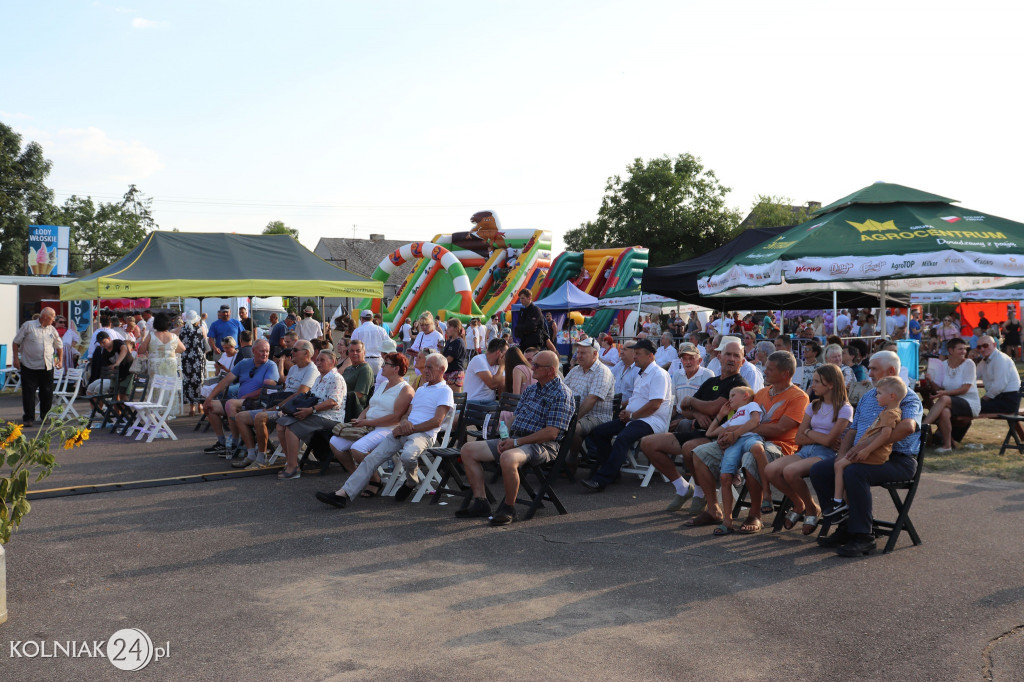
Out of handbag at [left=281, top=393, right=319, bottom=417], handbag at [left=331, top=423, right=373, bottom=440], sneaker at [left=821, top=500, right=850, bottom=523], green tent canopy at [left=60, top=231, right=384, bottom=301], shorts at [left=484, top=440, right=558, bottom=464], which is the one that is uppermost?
green tent canopy at [left=60, top=231, right=384, bottom=301]

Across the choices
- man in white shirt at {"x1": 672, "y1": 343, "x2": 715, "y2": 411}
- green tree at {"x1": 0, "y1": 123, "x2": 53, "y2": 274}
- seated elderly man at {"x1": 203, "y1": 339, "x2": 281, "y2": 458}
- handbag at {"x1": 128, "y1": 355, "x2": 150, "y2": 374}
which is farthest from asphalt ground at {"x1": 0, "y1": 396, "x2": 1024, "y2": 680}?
green tree at {"x1": 0, "y1": 123, "x2": 53, "y2": 274}

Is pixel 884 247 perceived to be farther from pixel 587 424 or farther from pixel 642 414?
pixel 587 424

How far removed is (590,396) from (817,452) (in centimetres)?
254

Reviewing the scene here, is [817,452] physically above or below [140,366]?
above

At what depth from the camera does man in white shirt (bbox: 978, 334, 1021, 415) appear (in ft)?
32.5

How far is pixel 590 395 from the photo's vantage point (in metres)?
8.31

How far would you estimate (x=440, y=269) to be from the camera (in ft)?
114

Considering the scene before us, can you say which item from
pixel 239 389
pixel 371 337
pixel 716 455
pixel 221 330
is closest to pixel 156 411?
pixel 239 389

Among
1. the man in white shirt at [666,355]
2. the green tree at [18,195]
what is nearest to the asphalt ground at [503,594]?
the man in white shirt at [666,355]

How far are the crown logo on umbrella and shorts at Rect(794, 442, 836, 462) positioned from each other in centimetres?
515

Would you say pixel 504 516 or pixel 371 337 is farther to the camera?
pixel 371 337

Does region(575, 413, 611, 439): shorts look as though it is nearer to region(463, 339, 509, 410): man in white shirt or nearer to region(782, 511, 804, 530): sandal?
region(463, 339, 509, 410): man in white shirt

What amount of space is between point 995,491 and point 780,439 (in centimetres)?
253

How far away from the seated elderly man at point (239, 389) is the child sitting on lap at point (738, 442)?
552cm
